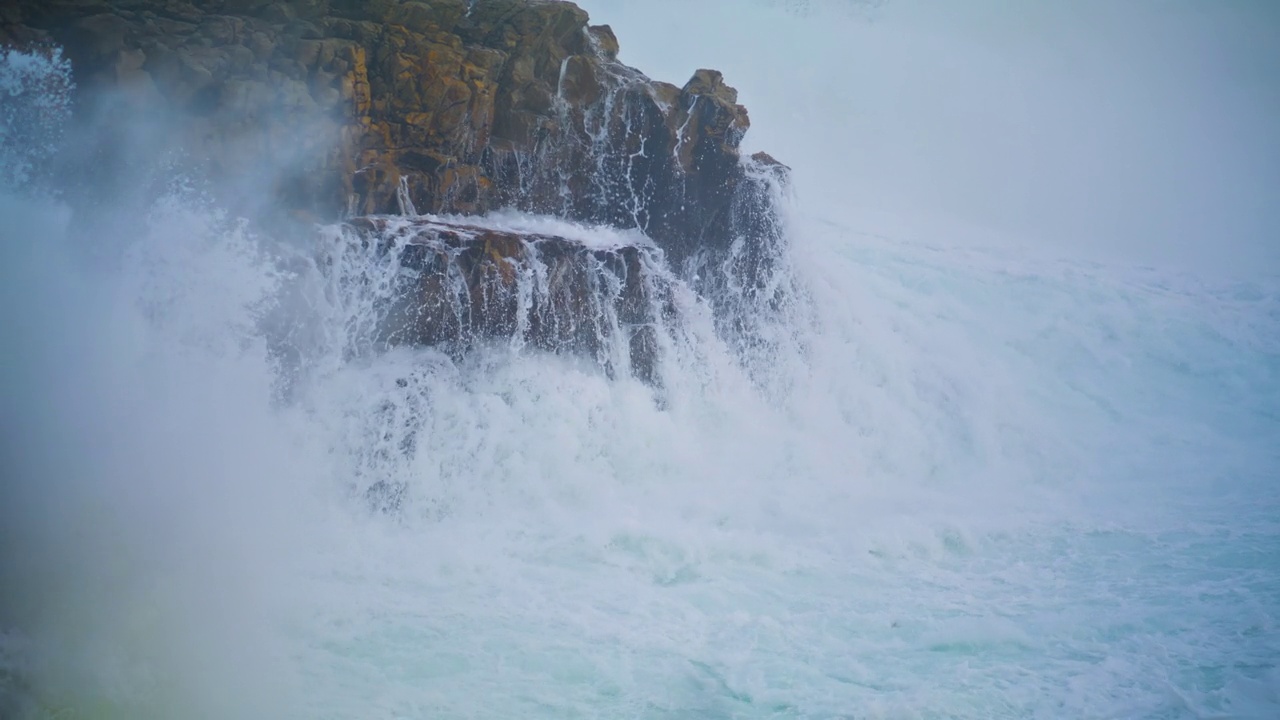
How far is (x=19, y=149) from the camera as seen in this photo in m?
6.04

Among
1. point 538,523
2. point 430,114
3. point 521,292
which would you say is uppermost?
point 430,114

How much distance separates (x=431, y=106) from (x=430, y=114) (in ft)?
0.22

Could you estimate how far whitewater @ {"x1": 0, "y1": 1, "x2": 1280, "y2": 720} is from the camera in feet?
14.8

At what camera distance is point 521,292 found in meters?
7.09

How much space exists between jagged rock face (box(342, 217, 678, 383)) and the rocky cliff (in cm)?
6

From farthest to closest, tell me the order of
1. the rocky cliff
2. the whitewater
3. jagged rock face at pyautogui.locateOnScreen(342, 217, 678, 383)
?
jagged rock face at pyautogui.locateOnScreen(342, 217, 678, 383) < the rocky cliff < the whitewater

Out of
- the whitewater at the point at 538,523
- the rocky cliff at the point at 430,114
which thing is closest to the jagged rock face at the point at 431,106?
the rocky cliff at the point at 430,114

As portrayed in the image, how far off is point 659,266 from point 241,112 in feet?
11.9

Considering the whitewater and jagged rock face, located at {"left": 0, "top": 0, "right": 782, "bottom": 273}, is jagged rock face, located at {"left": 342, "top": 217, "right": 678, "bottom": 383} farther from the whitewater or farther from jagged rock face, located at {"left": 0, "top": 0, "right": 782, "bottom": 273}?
jagged rock face, located at {"left": 0, "top": 0, "right": 782, "bottom": 273}

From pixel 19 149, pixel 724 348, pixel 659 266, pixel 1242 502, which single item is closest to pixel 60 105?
pixel 19 149

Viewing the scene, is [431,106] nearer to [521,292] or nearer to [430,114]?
[430,114]

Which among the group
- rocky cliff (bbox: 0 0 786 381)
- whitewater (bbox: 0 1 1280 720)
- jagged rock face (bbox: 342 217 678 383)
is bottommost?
whitewater (bbox: 0 1 1280 720)

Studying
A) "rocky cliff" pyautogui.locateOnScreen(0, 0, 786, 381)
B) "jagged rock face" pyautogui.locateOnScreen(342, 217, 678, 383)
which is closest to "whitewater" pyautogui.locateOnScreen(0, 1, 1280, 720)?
"jagged rock face" pyautogui.locateOnScreen(342, 217, 678, 383)

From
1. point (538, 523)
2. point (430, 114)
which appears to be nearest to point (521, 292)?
point (430, 114)
